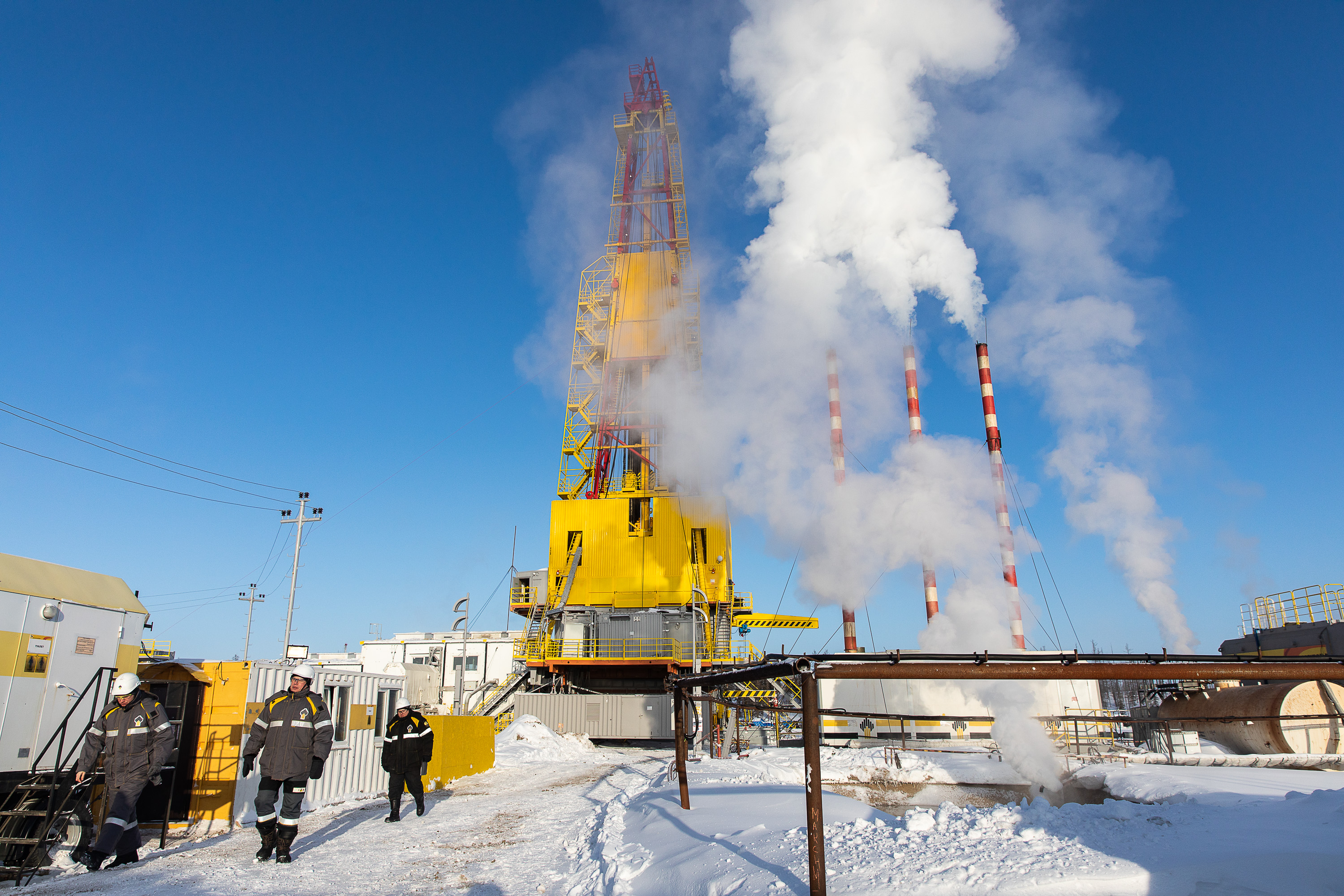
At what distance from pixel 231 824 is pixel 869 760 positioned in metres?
11.2

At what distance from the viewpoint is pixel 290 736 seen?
7871 mm

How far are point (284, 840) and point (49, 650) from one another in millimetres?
4289

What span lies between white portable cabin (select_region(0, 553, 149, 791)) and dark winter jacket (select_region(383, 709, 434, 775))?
331 centimetres

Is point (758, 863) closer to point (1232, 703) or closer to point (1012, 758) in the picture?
point (1012, 758)

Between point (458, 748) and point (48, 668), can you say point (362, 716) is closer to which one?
point (458, 748)

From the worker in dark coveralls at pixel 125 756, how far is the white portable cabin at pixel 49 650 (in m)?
0.73

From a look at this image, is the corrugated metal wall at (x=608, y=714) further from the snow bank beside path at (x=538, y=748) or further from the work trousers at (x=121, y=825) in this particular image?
the work trousers at (x=121, y=825)

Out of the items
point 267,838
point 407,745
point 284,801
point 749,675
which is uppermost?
point 749,675

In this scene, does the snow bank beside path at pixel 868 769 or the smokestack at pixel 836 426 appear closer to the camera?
the snow bank beside path at pixel 868 769

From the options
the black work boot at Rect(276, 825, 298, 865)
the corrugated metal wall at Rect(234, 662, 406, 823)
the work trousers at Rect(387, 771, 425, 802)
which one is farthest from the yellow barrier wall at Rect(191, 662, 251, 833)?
the black work boot at Rect(276, 825, 298, 865)

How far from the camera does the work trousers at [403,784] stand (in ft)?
32.6

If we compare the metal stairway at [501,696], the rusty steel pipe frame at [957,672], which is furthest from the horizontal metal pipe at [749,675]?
the metal stairway at [501,696]

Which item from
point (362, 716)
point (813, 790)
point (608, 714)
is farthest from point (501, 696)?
point (813, 790)

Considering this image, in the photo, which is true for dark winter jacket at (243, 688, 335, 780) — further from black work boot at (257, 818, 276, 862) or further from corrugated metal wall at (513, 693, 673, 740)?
corrugated metal wall at (513, 693, 673, 740)
